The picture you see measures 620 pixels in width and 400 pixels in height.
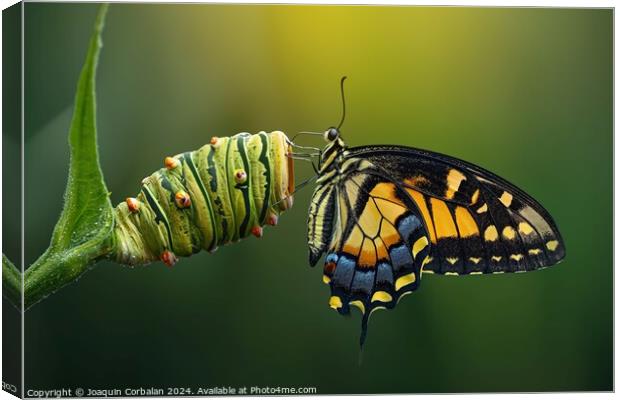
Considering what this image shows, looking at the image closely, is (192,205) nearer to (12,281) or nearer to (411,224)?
(12,281)

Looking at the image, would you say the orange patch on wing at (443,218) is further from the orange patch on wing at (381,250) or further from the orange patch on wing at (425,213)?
the orange patch on wing at (381,250)

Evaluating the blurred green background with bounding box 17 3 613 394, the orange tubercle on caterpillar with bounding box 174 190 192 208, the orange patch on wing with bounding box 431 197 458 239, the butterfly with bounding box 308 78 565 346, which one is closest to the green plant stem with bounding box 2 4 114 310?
the orange tubercle on caterpillar with bounding box 174 190 192 208

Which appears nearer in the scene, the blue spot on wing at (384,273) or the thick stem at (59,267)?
the thick stem at (59,267)

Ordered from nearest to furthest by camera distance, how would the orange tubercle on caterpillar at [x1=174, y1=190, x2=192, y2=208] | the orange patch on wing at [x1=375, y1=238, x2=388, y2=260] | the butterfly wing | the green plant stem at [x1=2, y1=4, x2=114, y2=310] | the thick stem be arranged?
the green plant stem at [x1=2, y1=4, x2=114, y2=310] < the thick stem < the orange tubercle on caterpillar at [x1=174, y1=190, x2=192, y2=208] < the butterfly wing < the orange patch on wing at [x1=375, y1=238, x2=388, y2=260]

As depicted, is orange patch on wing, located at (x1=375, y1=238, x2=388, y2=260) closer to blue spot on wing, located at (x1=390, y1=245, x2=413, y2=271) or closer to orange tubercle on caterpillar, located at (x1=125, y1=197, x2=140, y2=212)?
blue spot on wing, located at (x1=390, y1=245, x2=413, y2=271)

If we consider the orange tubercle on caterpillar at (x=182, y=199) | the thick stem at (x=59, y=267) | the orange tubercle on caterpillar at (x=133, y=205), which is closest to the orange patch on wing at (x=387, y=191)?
the orange tubercle on caterpillar at (x=182, y=199)

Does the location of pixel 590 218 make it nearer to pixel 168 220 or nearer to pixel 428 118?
pixel 428 118
